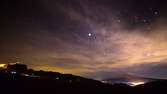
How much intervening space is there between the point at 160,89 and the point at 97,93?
14932mm

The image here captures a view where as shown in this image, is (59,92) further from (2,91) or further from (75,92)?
(2,91)

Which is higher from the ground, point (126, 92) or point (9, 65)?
point (9, 65)

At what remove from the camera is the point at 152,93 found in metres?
35.8

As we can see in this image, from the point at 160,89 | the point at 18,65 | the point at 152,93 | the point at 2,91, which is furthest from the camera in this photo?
the point at 18,65

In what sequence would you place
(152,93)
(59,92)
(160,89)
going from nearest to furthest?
(59,92)
(152,93)
(160,89)

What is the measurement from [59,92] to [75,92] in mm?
3195

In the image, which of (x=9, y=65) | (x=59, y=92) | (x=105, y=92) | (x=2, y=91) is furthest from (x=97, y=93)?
(x=9, y=65)

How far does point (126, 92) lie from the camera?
113 feet

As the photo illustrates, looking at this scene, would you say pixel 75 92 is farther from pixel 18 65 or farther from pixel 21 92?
pixel 18 65

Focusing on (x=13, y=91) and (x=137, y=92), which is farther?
(x=137, y=92)

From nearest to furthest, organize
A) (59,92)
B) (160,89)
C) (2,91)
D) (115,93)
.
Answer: (2,91) → (59,92) → (115,93) → (160,89)

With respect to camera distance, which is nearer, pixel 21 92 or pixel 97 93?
pixel 21 92

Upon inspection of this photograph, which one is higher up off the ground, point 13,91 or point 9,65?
point 9,65

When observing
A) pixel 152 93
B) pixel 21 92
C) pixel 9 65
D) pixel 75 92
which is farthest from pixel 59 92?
pixel 9 65
